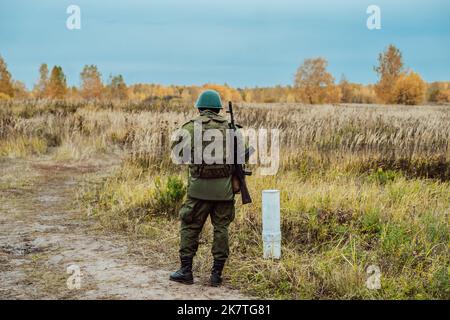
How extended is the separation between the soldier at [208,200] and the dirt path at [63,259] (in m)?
0.24

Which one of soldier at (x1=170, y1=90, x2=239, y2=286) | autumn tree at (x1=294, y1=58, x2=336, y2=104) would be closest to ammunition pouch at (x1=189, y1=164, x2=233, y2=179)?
soldier at (x1=170, y1=90, x2=239, y2=286)

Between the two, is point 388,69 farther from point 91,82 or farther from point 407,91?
point 91,82

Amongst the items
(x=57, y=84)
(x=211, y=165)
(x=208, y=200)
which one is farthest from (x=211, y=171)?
(x=57, y=84)

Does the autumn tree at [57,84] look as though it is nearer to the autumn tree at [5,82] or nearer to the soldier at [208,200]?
the autumn tree at [5,82]

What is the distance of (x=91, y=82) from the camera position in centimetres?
6050

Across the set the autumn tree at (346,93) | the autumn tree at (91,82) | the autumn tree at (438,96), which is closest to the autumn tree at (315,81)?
the autumn tree at (346,93)

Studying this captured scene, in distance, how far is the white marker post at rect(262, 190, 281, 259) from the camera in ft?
17.4

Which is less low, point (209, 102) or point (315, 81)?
point (315, 81)

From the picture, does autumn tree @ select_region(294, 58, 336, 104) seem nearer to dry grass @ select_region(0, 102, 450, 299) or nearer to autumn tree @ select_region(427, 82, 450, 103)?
autumn tree @ select_region(427, 82, 450, 103)

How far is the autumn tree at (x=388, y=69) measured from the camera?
6050 cm

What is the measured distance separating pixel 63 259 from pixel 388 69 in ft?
198
